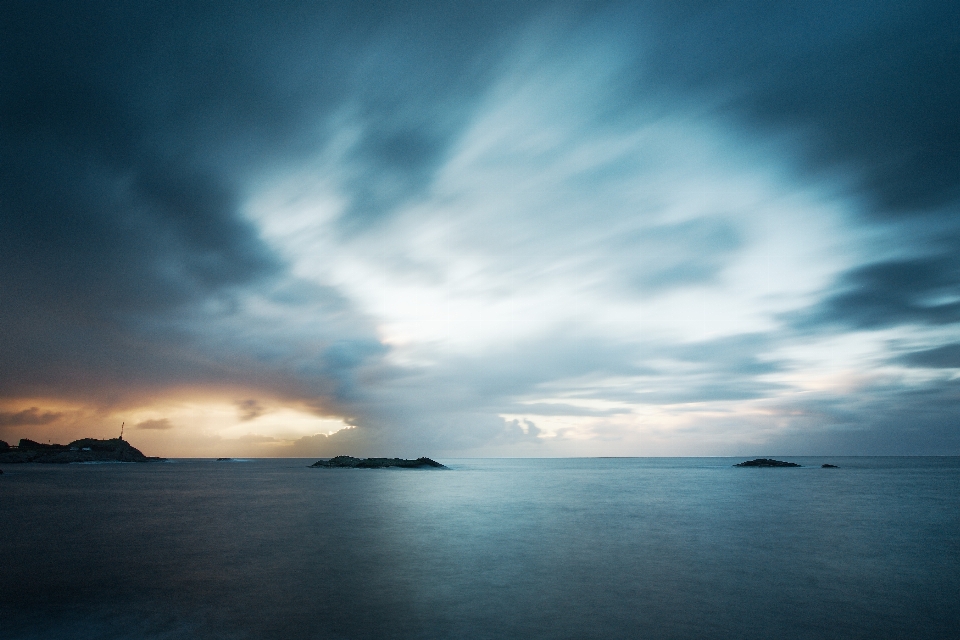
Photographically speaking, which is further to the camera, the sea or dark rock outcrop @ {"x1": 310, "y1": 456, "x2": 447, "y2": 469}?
dark rock outcrop @ {"x1": 310, "y1": 456, "x2": 447, "y2": 469}

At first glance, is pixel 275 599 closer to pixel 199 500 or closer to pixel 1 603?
pixel 1 603

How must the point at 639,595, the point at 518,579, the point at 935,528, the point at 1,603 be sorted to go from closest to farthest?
the point at 1,603 → the point at 639,595 → the point at 518,579 → the point at 935,528

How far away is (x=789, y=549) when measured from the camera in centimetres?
2448

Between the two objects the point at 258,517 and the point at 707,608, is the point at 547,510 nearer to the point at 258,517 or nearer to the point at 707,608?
the point at 258,517

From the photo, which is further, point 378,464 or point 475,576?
point 378,464

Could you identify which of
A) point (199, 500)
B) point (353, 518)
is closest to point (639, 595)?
point (353, 518)

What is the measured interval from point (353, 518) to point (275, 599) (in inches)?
865

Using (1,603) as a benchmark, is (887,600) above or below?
below

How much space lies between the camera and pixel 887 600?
16.1 meters

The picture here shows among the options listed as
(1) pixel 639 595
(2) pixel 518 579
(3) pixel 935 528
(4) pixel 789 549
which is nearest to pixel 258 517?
(2) pixel 518 579

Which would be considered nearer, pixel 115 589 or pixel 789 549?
pixel 115 589

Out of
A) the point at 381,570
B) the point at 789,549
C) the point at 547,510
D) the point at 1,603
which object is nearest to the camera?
the point at 1,603

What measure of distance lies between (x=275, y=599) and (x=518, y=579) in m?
8.64

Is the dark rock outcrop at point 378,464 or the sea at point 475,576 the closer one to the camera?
the sea at point 475,576
